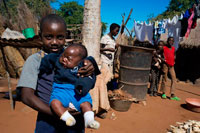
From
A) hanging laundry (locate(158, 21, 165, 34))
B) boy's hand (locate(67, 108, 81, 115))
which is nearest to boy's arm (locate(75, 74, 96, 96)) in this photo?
boy's hand (locate(67, 108, 81, 115))

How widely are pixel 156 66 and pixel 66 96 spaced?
4.80 m

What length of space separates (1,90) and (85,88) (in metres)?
5.48

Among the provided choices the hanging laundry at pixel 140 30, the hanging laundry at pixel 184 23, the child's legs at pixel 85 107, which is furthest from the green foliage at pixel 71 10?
the child's legs at pixel 85 107

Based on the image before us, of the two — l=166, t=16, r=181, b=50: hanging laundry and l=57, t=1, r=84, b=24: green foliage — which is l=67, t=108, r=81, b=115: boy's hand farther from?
l=57, t=1, r=84, b=24: green foliage

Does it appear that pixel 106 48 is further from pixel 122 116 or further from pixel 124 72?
pixel 122 116

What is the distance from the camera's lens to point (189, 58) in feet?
29.3

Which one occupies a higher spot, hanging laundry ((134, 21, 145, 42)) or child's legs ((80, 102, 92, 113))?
hanging laundry ((134, 21, 145, 42))

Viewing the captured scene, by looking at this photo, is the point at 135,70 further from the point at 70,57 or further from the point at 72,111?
the point at 72,111

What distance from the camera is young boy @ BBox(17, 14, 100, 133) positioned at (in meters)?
0.99

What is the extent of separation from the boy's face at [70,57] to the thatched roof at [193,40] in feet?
26.6

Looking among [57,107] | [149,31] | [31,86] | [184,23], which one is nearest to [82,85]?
[57,107]

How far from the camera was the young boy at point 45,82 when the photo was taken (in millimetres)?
986

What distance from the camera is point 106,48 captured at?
3.96 m

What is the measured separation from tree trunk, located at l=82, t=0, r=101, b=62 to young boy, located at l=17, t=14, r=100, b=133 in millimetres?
2191
